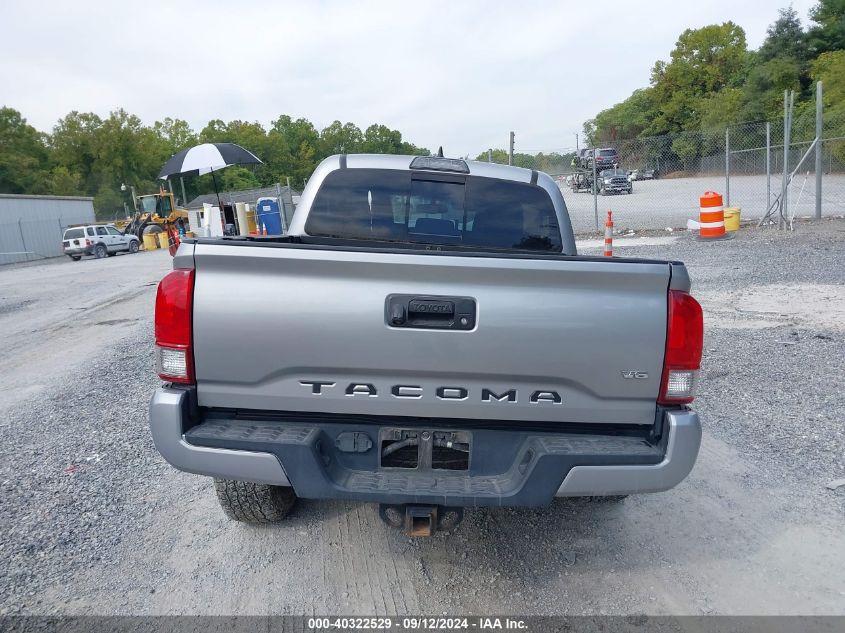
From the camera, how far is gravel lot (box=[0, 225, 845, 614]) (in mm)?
2842

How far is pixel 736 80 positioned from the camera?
59.1 metres

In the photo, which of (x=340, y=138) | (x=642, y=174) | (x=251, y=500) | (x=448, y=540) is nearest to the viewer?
(x=251, y=500)

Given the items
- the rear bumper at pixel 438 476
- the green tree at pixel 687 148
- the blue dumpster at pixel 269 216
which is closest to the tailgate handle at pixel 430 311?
the rear bumper at pixel 438 476

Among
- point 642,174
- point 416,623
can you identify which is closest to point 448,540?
point 416,623

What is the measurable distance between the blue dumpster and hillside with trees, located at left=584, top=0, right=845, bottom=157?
14106 millimetres

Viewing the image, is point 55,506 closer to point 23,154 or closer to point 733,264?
point 733,264

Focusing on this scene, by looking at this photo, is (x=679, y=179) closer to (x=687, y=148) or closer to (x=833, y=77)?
(x=687, y=148)

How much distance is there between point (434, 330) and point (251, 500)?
1.50 meters

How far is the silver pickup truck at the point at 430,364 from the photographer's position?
8.23ft

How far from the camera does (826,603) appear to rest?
8.95ft

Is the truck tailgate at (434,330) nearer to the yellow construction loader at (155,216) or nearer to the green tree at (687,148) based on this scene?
the green tree at (687,148)

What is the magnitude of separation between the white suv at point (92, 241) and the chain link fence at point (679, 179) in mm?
20609

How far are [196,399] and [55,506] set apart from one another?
1865 mm

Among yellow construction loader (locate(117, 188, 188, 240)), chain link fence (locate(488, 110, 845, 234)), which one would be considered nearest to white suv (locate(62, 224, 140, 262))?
yellow construction loader (locate(117, 188, 188, 240))
